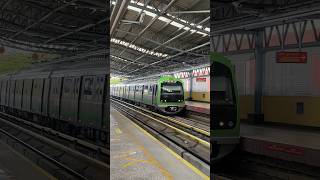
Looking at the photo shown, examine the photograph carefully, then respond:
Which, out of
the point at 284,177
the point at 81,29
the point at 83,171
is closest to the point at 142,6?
the point at 81,29

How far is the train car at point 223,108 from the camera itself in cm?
100

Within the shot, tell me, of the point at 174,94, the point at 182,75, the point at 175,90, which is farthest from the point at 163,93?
the point at 182,75

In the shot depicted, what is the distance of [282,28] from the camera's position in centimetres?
113

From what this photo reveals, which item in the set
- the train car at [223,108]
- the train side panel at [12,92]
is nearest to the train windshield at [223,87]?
the train car at [223,108]

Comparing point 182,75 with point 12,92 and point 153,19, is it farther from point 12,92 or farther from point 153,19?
point 12,92

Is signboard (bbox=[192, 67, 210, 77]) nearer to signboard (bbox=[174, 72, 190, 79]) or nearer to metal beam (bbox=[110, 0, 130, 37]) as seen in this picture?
signboard (bbox=[174, 72, 190, 79])

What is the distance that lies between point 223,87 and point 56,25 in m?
0.64

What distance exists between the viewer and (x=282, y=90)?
1138mm

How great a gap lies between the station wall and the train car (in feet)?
0.14

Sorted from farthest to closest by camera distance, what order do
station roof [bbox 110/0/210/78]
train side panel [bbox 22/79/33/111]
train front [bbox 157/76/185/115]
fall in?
train front [bbox 157/76/185/115], station roof [bbox 110/0/210/78], train side panel [bbox 22/79/33/111]

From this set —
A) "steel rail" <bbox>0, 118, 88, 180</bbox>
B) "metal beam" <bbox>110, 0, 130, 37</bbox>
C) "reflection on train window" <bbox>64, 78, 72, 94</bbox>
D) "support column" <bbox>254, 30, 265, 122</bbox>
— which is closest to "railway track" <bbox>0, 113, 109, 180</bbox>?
"steel rail" <bbox>0, 118, 88, 180</bbox>

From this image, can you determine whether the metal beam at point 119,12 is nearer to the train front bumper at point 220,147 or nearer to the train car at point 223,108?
the train car at point 223,108

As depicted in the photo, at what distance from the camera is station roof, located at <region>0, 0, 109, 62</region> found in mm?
799

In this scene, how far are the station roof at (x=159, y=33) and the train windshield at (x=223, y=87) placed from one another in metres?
0.09
